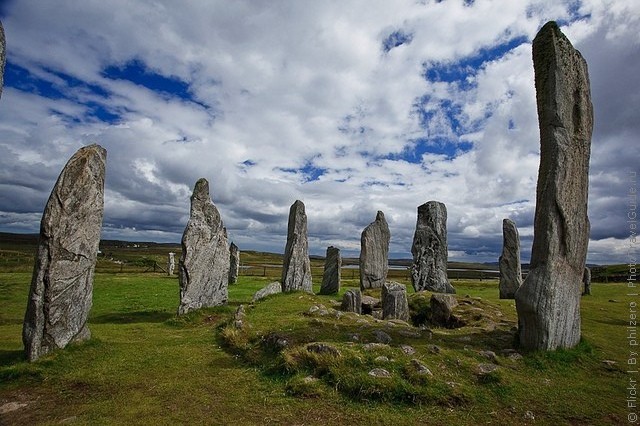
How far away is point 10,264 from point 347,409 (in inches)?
1939

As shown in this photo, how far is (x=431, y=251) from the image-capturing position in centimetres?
2589

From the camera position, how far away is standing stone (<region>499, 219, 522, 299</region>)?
24.2 m

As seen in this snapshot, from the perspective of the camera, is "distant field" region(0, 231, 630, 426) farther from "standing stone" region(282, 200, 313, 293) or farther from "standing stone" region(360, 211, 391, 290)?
"standing stone" region(360, 211, 391, 290)

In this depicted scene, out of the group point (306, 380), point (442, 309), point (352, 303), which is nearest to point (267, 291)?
point (352, 303)

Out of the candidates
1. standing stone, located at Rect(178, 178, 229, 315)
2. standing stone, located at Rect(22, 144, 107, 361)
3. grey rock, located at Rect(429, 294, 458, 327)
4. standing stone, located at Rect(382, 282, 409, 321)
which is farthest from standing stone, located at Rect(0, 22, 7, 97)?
grey rock, located at Rect(429, 294, 458, 327)

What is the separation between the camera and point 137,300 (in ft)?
72.7

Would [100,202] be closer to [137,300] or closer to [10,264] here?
[137,300]

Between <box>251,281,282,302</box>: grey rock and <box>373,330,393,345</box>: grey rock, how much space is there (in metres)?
9.56

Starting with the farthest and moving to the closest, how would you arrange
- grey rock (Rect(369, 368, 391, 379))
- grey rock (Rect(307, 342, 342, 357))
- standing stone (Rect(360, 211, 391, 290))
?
standing stone (Rect(360, 211, 391, 290))
grey rock (Rect(307, 342, 342, 357))
grey rock (Rect(369, 368, 391, 379))

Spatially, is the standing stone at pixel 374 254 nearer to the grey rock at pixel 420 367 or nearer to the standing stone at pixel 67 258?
the grey rock at pixel 420 367

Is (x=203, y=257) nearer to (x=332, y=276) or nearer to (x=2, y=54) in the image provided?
(x=332, y=276)

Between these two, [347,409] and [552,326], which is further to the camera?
[552,326]

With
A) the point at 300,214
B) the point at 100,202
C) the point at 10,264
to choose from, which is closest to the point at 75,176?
the point at 100,202

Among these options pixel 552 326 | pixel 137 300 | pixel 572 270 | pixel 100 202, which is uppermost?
pixel 100 202
